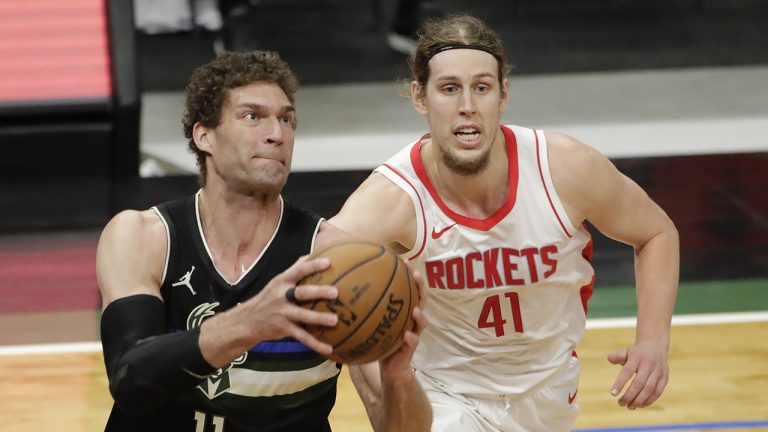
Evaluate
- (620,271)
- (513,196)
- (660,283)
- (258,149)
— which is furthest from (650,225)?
(620,271)

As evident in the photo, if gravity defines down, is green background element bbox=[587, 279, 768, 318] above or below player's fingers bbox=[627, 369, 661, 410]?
below

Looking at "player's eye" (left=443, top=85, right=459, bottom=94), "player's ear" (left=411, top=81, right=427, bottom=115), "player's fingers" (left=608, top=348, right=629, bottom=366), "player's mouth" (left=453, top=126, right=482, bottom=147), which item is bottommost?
"player's fingers" (left=608, top=348, right=629, bottom=366)

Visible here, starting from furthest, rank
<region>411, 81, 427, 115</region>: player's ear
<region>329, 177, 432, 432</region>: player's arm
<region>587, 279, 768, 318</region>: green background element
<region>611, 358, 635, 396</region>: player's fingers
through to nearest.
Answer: <region>587, 279, 768, 318</region>: green background element < <region>411, 81, 427, 115</region>: player's ear < <region>611, 358, 635, 396</region>: player's fingers < <region>329, 177, 432, 432</region>: player's arm

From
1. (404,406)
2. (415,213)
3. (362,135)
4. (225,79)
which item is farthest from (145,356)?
(362,135)

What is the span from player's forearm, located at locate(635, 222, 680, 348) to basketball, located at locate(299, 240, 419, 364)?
1.46 metres

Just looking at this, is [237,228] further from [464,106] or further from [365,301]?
[464,106]

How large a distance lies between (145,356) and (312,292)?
61cm

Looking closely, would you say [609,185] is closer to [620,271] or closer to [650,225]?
[650,225]

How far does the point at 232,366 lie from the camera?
3975 millimetres

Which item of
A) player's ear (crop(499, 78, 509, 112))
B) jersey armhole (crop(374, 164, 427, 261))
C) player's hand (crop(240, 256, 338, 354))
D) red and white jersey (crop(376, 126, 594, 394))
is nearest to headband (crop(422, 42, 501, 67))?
player's ear (crop(499, 78, 509, 112))

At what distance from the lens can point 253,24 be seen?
47.1 ft

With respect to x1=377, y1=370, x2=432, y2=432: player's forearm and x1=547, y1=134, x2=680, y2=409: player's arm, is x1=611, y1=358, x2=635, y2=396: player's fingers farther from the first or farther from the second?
x1=377, y1=370, x2=432, y2=432: player's forearm

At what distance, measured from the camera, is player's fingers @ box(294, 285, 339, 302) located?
3176 mm

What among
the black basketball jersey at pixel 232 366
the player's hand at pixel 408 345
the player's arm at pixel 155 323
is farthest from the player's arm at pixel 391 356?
the player's arm at pixel 155 323
